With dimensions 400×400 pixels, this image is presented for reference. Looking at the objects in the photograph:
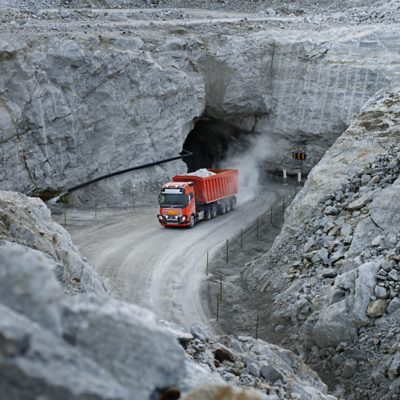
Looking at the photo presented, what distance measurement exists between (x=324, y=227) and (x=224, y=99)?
64.6 feet

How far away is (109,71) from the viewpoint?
37250 millimetres

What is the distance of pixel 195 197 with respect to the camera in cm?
3419

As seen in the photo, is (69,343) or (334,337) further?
(334,337)

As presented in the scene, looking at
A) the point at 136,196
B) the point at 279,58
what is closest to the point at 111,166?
the point at 136,196

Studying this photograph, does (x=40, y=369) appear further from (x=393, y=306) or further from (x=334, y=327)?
(x=334, y=327)

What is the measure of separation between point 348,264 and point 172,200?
42.9ft

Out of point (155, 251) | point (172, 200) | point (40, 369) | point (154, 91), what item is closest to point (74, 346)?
point (40, 369)

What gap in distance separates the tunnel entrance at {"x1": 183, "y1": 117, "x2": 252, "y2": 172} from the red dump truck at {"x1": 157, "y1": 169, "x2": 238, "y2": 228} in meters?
7.35

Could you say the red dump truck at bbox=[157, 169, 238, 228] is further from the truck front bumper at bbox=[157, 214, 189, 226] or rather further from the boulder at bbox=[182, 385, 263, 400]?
the boulder at bbox=[182, 385, 263, 400]

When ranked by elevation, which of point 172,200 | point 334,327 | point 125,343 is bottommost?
point 172,200

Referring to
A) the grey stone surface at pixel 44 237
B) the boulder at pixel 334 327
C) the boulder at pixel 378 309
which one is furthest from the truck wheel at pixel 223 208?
the boulder at pixel 378 309

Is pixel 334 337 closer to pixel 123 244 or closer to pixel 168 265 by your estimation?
pixel 168 265

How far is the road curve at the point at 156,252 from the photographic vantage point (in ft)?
78.6

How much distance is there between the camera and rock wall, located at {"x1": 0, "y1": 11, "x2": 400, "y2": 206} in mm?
35375
